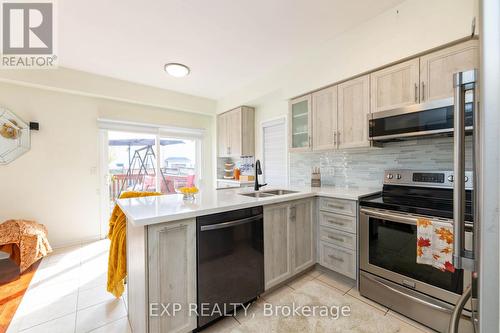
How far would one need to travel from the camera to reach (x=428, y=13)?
176 cm

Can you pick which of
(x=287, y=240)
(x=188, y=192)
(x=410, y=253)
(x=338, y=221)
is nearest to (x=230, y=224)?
(x=188, y=192)

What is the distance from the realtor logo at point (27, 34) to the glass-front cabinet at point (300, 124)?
275cm

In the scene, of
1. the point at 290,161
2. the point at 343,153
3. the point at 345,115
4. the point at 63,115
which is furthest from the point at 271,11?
the point at 63,115

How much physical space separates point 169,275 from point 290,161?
8.45 feet

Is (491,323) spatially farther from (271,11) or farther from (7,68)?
(7,68)

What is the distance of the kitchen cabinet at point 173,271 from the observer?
4.17 feet

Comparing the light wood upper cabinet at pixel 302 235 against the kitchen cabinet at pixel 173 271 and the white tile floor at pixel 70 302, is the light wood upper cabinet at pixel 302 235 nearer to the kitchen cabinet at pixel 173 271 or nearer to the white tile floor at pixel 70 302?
the kitchen cabinet at pixel 173 271

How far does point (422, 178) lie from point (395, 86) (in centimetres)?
90

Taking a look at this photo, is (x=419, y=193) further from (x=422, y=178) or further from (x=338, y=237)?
(x=338, y=237)

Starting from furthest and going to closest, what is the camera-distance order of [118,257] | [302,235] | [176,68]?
1. [176,68]
2. [302,235]
3. [118,257]

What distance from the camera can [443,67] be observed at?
1.72 m

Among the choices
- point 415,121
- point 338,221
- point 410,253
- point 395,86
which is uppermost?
point 395,86

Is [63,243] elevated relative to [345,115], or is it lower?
lower

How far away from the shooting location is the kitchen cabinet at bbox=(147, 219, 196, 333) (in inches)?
50.1
